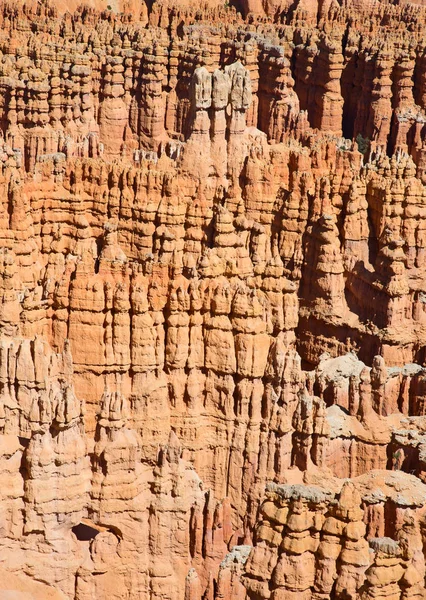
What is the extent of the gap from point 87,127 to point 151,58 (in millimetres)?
6184

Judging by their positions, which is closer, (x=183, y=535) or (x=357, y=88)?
(x=183, y=535)

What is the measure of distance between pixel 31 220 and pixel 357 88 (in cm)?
3005

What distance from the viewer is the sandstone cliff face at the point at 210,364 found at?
35.7 meters

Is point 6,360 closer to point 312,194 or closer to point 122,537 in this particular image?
point 122,537

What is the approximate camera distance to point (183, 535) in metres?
36.9

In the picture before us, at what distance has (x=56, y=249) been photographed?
48.1 m

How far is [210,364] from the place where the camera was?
40.8m

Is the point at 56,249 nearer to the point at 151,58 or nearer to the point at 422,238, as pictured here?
the point at 422,238

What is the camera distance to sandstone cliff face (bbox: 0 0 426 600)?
35.7 meters

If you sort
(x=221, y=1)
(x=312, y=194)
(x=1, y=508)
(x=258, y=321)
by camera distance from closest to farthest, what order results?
(x=1, y=508)
(x=258, y=321)
(x=312, y=194)
(x=221, y=1)

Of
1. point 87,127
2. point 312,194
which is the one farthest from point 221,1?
point 312,194

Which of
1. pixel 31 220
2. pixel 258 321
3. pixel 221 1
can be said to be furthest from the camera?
pixel 221 1

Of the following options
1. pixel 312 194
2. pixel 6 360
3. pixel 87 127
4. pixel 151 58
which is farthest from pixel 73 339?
pixel 151 58

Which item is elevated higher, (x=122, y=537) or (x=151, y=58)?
(x=151, y=58)
